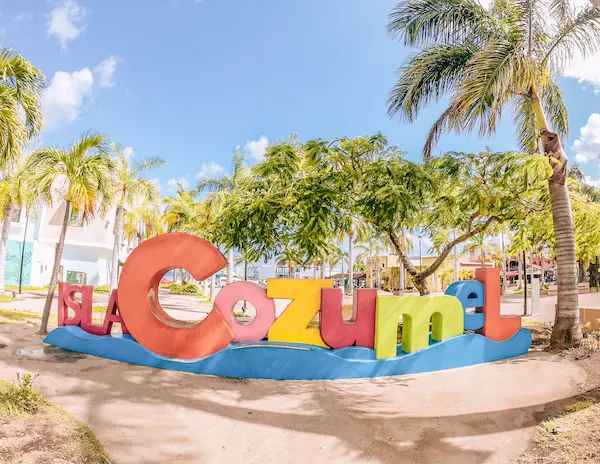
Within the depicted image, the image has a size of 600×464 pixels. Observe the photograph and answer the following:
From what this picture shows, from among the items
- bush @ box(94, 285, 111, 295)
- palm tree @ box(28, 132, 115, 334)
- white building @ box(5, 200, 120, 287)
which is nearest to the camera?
palm tree @ box(28, 132, 115, 334)

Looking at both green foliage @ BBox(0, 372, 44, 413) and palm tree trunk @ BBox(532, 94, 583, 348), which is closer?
green foliage @ BBox(0, 372, 44, 413)

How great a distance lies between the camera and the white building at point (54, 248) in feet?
95.0

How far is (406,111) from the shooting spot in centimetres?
1215

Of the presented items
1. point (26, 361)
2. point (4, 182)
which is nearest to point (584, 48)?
point (26, 361)

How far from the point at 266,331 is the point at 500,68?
8266mm

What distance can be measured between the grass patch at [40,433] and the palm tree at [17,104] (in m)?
5.83

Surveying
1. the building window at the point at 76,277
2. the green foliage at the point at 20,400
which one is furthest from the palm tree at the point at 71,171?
the building window at the point at 76,277

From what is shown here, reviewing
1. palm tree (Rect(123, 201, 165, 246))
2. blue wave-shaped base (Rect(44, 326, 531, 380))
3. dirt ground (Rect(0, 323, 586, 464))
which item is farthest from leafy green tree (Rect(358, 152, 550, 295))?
palm tree (Rect(123, 201, 165, 246))

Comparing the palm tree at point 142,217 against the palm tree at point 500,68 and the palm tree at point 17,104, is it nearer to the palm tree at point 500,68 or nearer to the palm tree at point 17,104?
the palm tree at point 17,104

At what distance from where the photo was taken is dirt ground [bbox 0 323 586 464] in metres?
5.14

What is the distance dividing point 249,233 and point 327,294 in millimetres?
3639

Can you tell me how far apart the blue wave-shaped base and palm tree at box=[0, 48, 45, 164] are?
4.62m

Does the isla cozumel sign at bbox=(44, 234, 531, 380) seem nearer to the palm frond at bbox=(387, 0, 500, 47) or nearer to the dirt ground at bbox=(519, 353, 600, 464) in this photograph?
the dirt ground at bbox=(519, 353, 600, 464)

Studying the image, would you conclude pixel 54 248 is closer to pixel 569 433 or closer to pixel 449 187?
pixel 449 187
